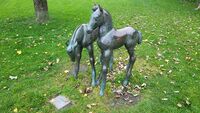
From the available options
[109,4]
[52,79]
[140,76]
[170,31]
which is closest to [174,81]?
[140,76]

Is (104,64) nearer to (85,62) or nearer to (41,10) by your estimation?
(85,62)

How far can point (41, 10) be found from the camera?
49.3ft

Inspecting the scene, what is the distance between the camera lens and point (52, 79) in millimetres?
8711

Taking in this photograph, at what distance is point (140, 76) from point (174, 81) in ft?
3.37

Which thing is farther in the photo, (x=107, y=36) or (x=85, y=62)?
(x=85, y=62)

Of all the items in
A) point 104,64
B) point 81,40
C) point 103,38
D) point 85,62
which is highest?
point 103,38

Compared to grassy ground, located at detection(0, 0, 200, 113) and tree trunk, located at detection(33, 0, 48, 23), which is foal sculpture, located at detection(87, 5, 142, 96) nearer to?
grassy ground, located at detection(0, 0, 200, 113)

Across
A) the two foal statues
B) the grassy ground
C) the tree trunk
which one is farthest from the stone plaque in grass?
the tree trunk

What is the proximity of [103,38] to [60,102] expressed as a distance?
193cm

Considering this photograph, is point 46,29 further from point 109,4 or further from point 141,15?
point 109,4

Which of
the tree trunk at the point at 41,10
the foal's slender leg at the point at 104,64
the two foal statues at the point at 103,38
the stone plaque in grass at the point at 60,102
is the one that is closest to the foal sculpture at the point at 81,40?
the two foal statues at the point at 103,38

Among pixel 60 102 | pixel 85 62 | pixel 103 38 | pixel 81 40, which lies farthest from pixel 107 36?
pixel 85 62

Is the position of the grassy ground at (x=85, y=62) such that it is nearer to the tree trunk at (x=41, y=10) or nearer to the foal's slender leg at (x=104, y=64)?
the foal's slender leg at (x=104, y=64)

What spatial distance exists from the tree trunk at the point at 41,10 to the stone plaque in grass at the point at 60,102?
818 cm
